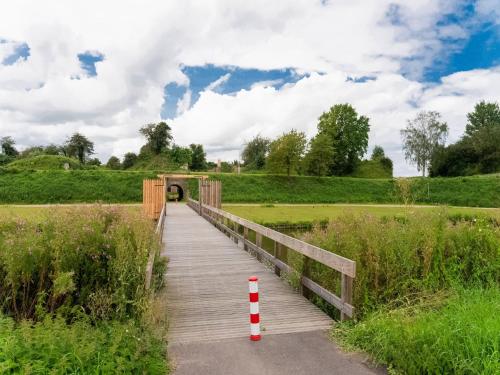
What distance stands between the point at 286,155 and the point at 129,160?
3079 cm

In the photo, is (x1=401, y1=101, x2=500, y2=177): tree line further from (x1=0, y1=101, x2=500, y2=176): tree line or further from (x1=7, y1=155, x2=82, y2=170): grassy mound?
(x1=7, y1=155, x2=82, y2=170): grassy mound

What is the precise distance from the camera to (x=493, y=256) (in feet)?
19.9

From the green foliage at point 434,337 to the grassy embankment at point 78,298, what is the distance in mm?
2159

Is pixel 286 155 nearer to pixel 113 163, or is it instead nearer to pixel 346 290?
pixel 113 163

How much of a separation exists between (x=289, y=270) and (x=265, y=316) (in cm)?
160

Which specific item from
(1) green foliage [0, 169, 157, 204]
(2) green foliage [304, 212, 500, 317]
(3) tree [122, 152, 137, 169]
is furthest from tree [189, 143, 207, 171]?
(2) green foliage [304, 212, 500, 317]

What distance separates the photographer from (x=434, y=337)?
12.1 feet

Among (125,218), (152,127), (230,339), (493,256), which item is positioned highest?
(152,127)

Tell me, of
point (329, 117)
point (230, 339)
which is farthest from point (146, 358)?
point (329, 117)

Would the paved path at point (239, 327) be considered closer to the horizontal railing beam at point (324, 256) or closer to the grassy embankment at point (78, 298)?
the grassy embankment at point (78, 298)

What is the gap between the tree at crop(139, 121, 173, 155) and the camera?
63406mm

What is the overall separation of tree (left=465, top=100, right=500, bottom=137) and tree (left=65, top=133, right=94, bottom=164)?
71754 mm

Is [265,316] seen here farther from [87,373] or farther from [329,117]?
[329,117]

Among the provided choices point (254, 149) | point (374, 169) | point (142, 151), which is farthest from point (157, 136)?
point (374, 169)
